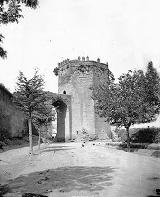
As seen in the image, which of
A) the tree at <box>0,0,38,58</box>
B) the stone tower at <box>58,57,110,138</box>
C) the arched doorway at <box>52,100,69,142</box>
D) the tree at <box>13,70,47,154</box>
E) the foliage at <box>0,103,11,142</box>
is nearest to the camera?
the tree at <box>0,0,38,58</box>

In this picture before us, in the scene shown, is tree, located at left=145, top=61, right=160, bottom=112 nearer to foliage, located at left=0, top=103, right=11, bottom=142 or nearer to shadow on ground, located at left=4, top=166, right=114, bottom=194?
foliage, located at left=0, top=103, right=11, bottom=142

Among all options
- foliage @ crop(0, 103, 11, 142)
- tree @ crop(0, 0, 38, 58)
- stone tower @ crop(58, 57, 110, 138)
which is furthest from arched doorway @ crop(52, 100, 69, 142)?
tree @ crop(0, 0, 38, 58)

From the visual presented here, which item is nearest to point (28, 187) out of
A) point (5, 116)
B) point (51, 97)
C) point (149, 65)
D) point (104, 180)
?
point (104, 180)

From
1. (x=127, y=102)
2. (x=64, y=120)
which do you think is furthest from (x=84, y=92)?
(x=127, y=102)

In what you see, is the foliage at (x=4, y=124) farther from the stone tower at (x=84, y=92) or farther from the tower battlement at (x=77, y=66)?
the tower battlement at (x=77, y=66)

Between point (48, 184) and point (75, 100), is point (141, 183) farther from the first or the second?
point (75, 100)

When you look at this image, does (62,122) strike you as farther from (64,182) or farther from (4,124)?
(64,182)

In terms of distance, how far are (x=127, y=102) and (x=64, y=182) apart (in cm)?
1432

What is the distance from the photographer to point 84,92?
4962cm

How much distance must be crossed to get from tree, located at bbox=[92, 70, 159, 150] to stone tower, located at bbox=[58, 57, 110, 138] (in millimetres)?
23706

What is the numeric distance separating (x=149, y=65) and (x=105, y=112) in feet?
92.8

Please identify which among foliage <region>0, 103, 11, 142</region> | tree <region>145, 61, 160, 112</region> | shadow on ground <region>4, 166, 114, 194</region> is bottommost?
shadow on ground <region>4, 166, 114, 194</region>

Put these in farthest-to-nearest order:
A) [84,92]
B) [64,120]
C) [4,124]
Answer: [64,120] → [84,92] → [4,124]

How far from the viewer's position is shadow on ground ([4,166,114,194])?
859 centimetres
